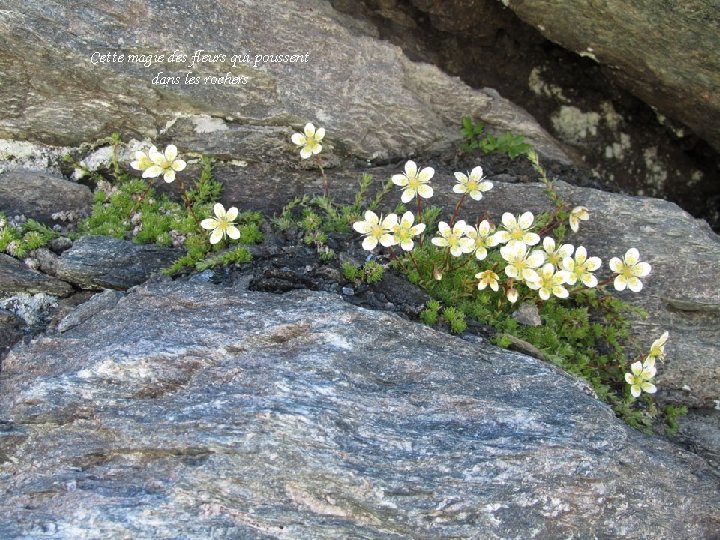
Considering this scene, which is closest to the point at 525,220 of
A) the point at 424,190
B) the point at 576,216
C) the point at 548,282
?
the point at 548,282

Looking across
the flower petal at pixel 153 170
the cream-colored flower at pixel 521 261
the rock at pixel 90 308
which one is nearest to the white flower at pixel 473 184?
the cream-colored flower at pixel 521 261

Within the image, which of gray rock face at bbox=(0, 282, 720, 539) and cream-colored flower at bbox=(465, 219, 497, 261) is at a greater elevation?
cream-colored flower at bbox=(465, 219, 497, 261)

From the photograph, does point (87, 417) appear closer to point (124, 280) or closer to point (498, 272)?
point (124, 280)

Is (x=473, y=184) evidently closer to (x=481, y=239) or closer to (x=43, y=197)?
(x=481, y=239)

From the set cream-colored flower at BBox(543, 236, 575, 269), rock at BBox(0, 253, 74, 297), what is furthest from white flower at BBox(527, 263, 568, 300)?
rock at BBox(0, 253, 74, 297)

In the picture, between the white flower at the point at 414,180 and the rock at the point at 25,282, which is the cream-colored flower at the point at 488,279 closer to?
the white flower at the point at 414,180

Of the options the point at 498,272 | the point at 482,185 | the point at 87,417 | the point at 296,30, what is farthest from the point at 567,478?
the point at 296,30

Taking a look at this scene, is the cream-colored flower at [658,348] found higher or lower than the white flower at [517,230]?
lower

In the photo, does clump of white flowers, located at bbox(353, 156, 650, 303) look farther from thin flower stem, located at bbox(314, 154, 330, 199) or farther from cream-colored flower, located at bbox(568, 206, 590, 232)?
thin flower stem, located at bbox(314, 154, 330, 199)

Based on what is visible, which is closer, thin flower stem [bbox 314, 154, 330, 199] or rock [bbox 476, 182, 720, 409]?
rock [bbox 476, 182, 720, 409]
